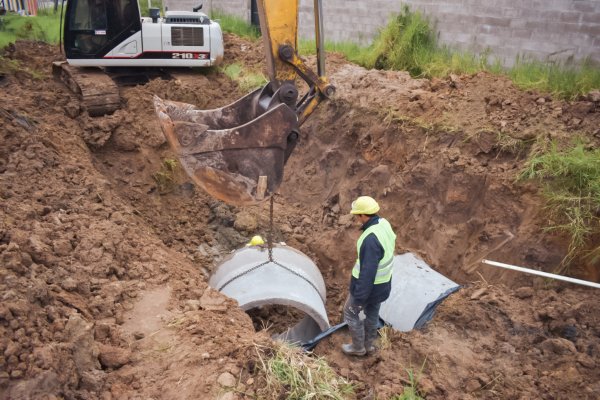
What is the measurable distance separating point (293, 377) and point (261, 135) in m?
1.96

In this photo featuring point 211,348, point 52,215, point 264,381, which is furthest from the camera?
point 52,215

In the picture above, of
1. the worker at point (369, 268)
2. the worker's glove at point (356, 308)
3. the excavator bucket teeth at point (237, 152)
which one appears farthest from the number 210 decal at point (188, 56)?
the worker's glove at point (356, 308)

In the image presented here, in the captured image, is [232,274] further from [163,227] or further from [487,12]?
[487,12]

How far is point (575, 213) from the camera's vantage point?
191 inches

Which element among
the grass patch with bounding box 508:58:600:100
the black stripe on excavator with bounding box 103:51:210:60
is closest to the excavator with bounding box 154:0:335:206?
the grass patch with bounding box 508:58:600:100

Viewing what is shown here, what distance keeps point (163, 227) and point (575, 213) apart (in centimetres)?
467

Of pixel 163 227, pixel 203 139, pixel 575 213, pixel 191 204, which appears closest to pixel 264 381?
pixel 203 139

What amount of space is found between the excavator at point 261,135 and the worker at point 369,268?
82cm

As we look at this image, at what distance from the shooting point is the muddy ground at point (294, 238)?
3.32 m

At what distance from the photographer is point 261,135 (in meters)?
4.28

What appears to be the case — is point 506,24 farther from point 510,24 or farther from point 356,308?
point 356,308

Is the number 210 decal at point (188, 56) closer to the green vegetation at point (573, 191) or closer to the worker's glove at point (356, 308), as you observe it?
the green vegetation at point (573, 191)

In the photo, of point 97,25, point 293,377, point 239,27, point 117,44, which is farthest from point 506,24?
point 239,27

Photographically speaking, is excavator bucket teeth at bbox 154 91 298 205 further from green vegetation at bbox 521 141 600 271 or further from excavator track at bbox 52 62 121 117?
excavator track at bbox 52 62 121 117
